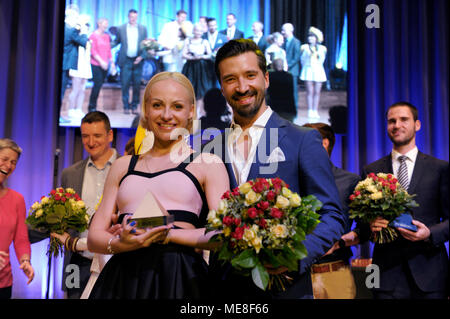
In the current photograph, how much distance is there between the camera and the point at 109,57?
6113 mm

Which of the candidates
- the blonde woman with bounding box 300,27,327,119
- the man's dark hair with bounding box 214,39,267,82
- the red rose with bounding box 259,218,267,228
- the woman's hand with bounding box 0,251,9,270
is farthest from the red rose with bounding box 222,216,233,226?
the blonde woman with bounding box 300,27,327,119

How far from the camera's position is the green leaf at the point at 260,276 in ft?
5.04

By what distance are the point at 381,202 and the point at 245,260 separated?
83.9 inches

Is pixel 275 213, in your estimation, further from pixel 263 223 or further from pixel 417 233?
pixel 417 233

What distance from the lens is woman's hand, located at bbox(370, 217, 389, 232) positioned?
3.45 m

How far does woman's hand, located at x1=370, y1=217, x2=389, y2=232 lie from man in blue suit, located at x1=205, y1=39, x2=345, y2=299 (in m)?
1.69

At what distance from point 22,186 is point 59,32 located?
216cm

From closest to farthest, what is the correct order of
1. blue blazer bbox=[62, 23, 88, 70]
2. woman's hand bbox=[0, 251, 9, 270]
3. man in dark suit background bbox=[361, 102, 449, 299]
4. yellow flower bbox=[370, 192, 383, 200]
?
yellow flower bbox=[370, 192, 383, 200] < man in dark suit background bbox=[361, 102, 449, 299] < woman's hand bbox=[0, 251, 9, 270] < blue blazer bbox=[62, 23, 88, 70]

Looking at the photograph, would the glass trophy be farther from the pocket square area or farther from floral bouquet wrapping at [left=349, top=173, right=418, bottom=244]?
floral bouquet wrapping at [left=349, top=173, right=418, bottom=244]

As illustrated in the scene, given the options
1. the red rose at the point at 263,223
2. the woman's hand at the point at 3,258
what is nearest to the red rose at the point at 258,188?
the red rose at the point at 263,223

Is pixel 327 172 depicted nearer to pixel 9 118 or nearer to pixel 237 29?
pixel 237 29

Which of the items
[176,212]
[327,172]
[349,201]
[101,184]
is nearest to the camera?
[176,212]

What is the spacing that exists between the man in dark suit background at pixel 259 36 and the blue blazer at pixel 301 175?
4.25 meters
